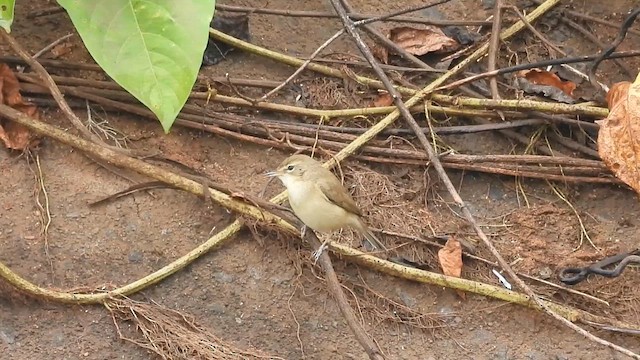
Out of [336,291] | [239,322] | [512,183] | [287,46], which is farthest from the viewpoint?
[287,46]

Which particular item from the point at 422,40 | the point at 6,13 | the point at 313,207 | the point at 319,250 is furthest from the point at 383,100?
the point at 6,13

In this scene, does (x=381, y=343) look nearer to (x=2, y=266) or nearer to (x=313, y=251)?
(x=313, y=251)

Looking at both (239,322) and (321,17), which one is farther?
(321,17)

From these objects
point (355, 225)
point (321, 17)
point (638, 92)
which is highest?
point (638, 92)

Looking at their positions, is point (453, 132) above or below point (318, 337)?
above

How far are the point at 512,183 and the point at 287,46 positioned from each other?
126 cm

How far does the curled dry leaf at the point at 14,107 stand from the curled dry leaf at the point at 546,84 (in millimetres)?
2229

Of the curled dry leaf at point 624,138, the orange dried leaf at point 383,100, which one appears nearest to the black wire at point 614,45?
the curled dry leaf at point 624,138

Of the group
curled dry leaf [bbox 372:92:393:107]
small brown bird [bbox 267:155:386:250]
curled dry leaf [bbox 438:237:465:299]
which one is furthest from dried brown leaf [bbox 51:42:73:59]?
curled dry leaf [bbox 438:237:465:299]

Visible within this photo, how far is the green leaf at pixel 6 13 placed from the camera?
2823 mm

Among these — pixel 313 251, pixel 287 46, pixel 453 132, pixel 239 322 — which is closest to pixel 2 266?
pixel 239 322

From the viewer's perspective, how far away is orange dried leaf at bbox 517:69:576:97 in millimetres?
4086

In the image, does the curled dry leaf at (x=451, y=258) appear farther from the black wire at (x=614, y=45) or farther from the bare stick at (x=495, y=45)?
the black wire at (x=614, y=45)

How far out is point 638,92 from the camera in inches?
129
